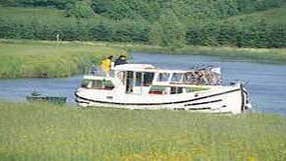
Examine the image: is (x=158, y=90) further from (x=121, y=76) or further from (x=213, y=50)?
(x=213, y=50)

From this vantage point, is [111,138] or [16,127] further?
[16,127]

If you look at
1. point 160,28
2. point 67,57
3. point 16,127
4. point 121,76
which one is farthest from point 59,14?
point 16,127

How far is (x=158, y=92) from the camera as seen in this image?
44281 millimetres

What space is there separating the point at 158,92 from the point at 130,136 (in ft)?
59.4

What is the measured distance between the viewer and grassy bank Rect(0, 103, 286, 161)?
881 inches

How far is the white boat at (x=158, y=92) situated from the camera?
1692 inches

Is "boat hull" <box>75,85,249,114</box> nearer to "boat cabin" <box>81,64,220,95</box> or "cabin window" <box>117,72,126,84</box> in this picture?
"boat cabin" <box>81,64,220,95</box>

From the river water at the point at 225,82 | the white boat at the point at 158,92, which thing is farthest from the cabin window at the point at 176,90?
the river water at the point at 225,82

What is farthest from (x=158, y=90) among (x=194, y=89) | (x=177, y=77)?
(x=177, y=77)

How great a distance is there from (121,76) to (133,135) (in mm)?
18275

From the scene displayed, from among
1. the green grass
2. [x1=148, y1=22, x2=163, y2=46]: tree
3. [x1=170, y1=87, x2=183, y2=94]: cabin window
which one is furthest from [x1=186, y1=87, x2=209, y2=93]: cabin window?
[x1=148, y1=22, x2=163, y2=46]: tree

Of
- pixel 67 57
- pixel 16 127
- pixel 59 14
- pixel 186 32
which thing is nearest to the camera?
pixel 16 127

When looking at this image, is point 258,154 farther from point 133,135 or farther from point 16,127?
point 16,127

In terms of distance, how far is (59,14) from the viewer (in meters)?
196
